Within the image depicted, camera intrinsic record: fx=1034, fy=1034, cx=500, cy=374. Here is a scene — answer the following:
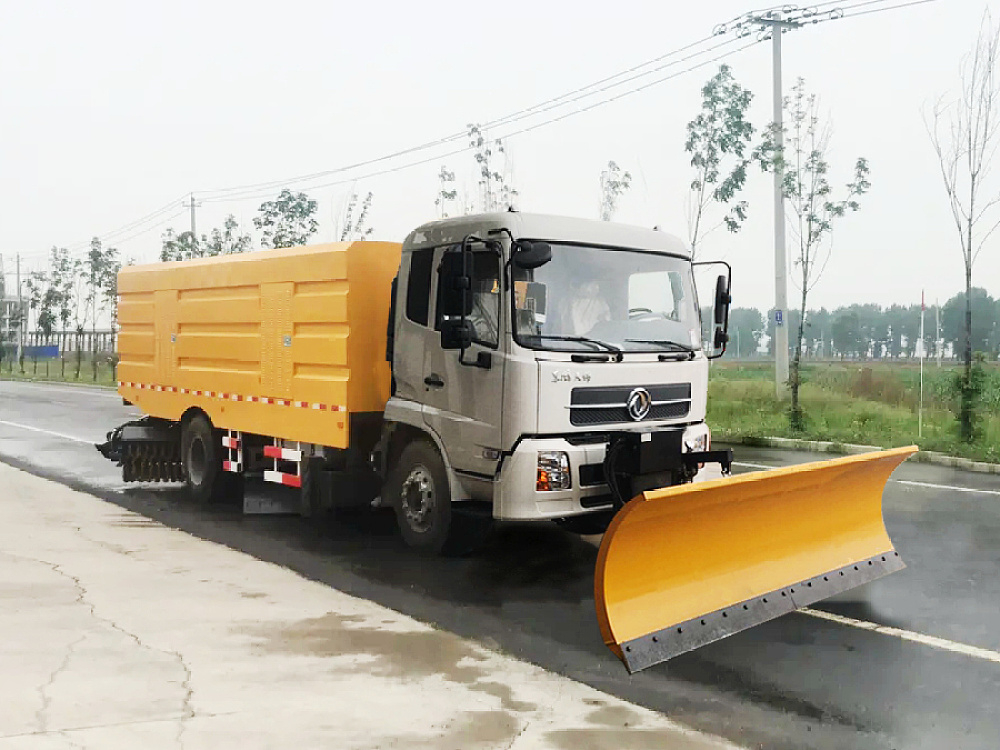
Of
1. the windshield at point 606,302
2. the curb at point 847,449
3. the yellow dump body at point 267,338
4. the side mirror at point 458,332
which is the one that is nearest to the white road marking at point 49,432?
the yellow dump body at point 267,338

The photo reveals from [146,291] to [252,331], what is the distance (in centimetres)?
288

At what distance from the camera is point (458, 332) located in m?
7.68

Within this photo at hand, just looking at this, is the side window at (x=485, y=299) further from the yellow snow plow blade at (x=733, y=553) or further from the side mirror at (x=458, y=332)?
the yellow snow plow blade at (x=733, y=553)

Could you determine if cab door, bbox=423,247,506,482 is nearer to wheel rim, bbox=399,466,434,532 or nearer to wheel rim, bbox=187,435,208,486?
wheel rim, bbox=399,466,434,532

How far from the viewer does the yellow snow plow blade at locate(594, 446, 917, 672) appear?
5535mm

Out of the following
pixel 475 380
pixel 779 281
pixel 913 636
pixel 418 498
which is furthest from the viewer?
pixel 779 281

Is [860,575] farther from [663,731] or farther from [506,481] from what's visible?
[663,731]

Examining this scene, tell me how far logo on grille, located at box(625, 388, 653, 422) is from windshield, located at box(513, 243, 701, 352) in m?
0.34

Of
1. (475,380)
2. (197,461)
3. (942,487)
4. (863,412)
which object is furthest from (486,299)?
(863,412)

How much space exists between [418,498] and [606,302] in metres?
2.24

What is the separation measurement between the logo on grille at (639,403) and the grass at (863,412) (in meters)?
6.40

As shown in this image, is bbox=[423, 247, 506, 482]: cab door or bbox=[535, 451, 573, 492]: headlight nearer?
bbox=[535, 451, 573, 492]: headlight

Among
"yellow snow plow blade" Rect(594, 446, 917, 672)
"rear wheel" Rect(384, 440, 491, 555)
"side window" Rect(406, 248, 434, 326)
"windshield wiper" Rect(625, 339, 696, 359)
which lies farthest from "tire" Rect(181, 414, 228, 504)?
"yellow snow plow blade" Rect(594, 446, 917, 672)

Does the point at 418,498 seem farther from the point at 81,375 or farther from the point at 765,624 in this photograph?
the point at 81,375
